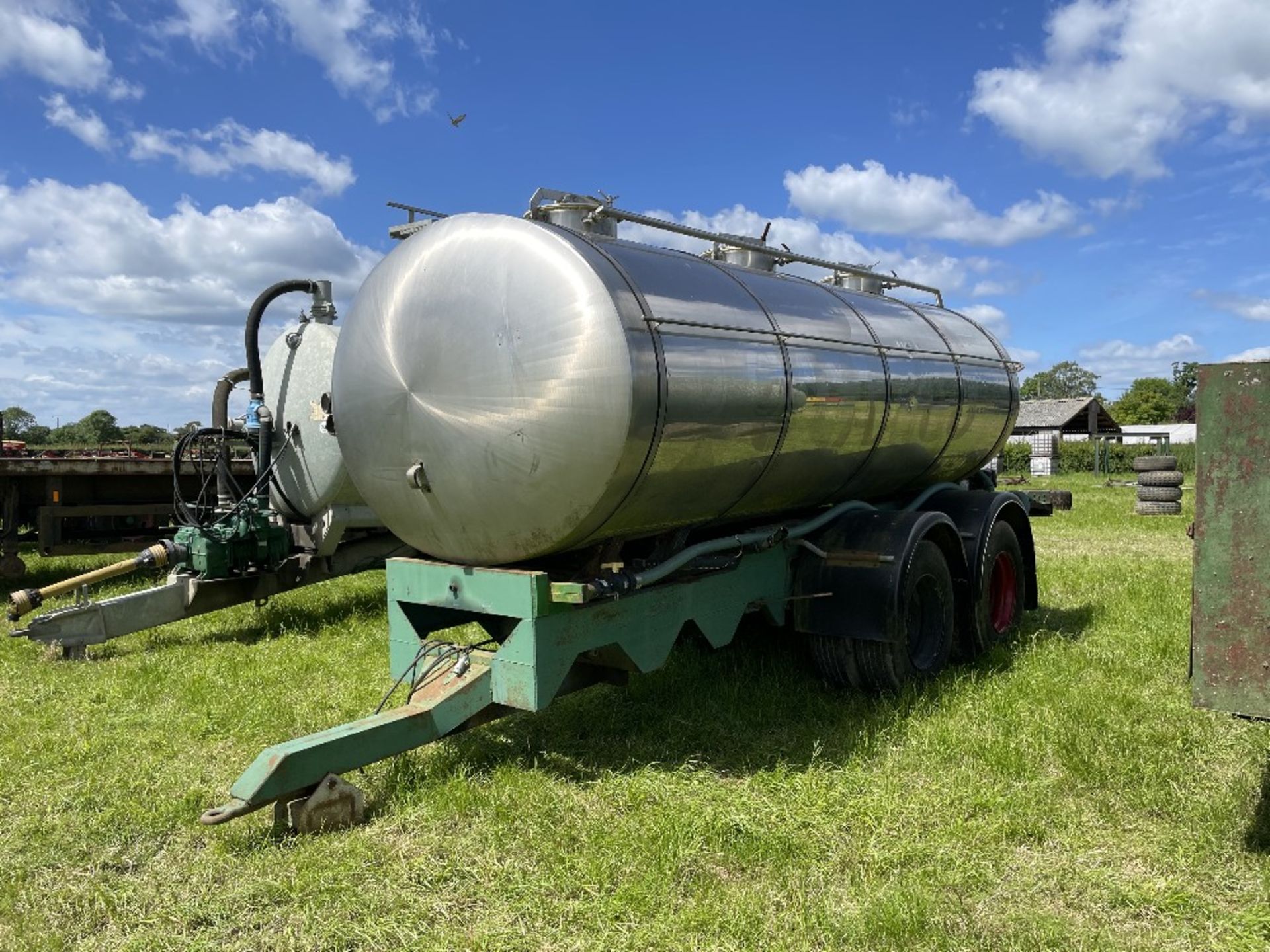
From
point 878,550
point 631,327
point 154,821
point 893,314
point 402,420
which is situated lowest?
point 154,821

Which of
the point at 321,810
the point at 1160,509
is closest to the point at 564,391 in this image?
the point at 321,810

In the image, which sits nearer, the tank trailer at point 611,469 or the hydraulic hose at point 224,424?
the tank trailer at point 611,469

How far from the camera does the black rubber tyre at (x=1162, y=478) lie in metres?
17.2

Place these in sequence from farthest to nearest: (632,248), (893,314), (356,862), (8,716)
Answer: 1. (893,314)
2. (8,716)
3. (632,248)
4. (356,862)

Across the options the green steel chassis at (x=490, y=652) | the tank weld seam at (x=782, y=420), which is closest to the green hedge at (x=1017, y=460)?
A: the tank weld seam at (x=782, y=420)

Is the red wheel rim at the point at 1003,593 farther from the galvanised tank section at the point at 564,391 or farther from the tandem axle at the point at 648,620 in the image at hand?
the galvanised tank section at the point at 564,391

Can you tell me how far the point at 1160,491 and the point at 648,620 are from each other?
51.2ft

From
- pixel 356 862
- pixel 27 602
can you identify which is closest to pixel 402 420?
pixel 356 862

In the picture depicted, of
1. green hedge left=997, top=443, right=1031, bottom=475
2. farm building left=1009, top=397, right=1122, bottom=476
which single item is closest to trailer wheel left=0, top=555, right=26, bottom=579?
farm building left=1009, top=397, right=1122, bottom=476

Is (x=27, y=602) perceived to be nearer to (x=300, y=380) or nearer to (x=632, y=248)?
(x=300, y=380)

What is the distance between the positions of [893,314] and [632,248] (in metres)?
2.71

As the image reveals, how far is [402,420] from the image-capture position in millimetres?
4535

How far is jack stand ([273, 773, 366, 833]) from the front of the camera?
389 cm

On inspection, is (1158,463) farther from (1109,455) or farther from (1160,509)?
(1109,455)
